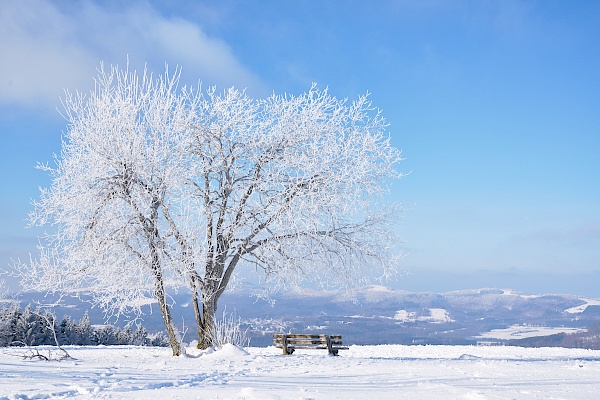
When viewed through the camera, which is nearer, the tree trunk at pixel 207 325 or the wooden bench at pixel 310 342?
the tree trunk at pixel 207 325

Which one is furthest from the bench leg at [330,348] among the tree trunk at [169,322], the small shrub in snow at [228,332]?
the tree trunk at [169,322]

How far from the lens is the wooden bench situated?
55.6ft

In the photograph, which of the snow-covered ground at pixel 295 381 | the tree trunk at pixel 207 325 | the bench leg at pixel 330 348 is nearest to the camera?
the snow-covered ground at pixel 295 381

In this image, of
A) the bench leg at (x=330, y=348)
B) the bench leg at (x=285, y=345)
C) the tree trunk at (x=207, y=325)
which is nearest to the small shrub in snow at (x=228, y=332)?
the tree trunk at (x=207, y=325)

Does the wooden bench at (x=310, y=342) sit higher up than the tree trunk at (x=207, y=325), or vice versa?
the tree trunk at (x=207, y=325)

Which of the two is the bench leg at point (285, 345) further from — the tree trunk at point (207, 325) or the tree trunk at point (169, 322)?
the tree trunk at point (169, 322)

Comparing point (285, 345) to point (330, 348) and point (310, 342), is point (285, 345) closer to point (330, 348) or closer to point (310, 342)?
point (310, 342)

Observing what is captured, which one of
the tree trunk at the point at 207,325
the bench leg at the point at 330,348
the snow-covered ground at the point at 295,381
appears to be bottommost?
the snow-covered ground at the point at 295,381

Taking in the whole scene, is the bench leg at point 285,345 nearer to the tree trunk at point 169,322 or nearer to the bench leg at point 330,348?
the bench leg at point 330,348

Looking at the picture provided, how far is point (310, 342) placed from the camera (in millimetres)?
17125

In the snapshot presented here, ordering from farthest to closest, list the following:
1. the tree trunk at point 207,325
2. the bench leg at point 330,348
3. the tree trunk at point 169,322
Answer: the bench leg at point 330,348, the tree trunk at point 207,325, the tree trunk at point 169,322

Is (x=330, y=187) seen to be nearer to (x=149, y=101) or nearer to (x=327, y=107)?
(x=327, y=107)

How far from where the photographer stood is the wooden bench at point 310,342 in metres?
17.0

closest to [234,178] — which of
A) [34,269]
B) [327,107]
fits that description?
[327,107]
